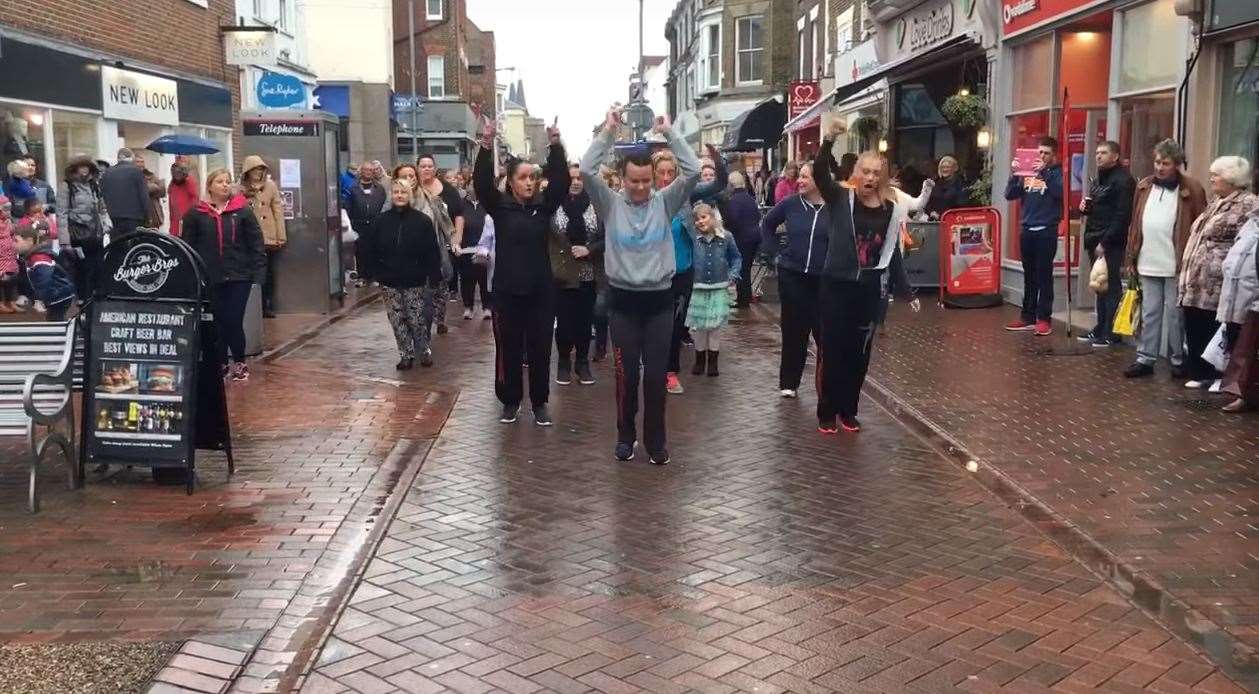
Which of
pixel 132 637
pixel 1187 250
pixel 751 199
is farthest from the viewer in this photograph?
pixel 751 199

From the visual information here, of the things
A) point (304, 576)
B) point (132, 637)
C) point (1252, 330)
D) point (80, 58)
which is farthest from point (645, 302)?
point (80, 58)

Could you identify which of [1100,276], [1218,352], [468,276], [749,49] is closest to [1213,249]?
[1218,352]

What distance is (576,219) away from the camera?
10367 mm

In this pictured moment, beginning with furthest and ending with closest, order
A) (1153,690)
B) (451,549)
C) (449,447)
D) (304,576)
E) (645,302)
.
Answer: (449,447)
(645,302)
(451,549)
(304,576)
(1153,690)

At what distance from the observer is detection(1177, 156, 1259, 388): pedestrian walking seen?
917cm

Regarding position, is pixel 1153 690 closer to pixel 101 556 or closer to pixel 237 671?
pixel 237 671

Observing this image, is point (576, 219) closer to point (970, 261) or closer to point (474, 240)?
point (474, 240)

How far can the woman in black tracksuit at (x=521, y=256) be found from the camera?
332 inches

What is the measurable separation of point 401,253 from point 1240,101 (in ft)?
24.1

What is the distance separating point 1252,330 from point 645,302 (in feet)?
13.9

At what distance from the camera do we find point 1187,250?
957 centimetres

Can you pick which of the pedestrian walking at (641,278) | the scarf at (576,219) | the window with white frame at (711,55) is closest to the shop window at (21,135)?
the scarf at (576,219)

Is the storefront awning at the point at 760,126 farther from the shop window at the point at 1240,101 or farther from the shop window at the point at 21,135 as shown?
the shop window at the point at 1240,101

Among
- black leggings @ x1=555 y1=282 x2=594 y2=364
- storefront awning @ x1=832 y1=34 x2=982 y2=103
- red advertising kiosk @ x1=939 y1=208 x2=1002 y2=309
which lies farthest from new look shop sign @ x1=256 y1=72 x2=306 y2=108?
black leggings @ x1=555 y1=282 x2=594 y2=364
